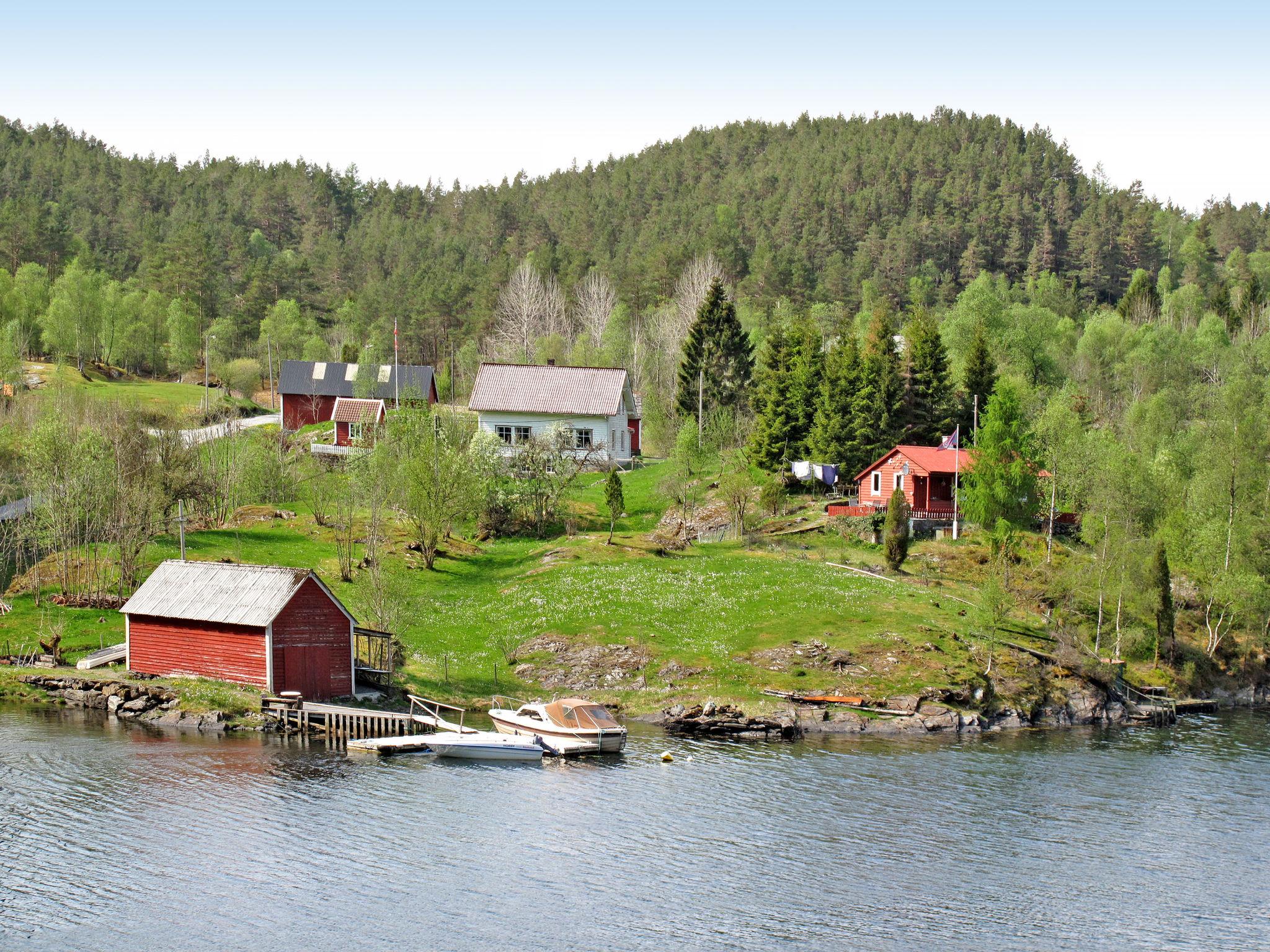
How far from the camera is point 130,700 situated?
49.8 meters

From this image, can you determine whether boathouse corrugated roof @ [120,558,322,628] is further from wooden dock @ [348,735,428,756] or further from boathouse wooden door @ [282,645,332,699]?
wooden dock @ [348,735,428,756]

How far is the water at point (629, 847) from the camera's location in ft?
98.2

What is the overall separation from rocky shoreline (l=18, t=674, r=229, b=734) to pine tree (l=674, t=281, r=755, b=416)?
61915 mm

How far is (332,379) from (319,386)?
164 cm

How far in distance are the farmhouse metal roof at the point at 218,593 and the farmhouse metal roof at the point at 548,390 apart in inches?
1676

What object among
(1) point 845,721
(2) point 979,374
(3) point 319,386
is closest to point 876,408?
(2) point 979,374

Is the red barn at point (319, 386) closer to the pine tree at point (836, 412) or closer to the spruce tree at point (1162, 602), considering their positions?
the pine tree at point (836, 412)

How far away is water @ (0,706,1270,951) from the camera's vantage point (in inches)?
1179

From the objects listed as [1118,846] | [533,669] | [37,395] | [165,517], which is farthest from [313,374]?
[1118,846]

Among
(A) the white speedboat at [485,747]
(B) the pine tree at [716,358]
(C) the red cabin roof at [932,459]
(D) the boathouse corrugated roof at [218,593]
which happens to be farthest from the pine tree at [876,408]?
(D) the boathouse corrugated roof at [218,593]

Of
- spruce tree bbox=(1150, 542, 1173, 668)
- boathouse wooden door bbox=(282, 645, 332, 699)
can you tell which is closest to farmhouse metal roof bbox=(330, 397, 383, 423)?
boathouse wooden door bbox=(282, 645, 332, 699)

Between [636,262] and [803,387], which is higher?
[636,262]

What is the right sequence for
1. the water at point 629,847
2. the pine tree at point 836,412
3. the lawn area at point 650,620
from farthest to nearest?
the pine tree at point 836,412
the lawn area at point 650,620
the water at point 629,847

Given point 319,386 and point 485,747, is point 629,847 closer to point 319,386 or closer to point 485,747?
point 485,747
